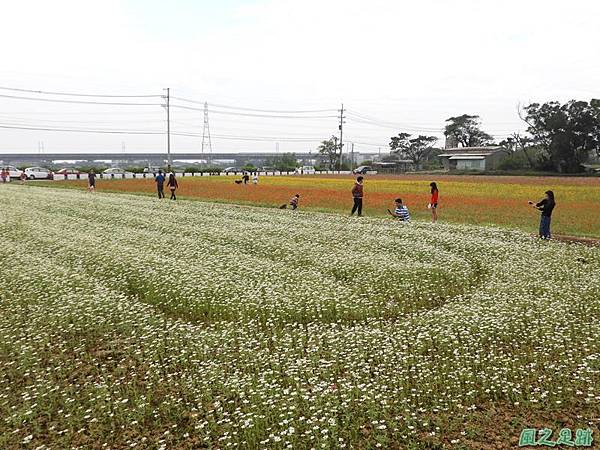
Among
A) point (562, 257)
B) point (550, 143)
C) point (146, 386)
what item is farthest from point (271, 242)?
point (550, 143)

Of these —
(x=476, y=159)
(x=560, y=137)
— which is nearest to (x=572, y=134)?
(x=560, y=137)

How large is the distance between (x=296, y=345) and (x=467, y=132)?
452 ft

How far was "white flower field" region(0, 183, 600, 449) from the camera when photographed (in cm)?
653

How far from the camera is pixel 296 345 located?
29.6ft

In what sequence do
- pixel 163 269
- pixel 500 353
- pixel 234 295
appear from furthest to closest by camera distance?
pixel 163 269, pixel 234 295, pixel 500 353

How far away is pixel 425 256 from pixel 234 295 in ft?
22.4

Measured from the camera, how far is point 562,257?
15555 millimetres

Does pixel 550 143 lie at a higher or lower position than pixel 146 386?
higher

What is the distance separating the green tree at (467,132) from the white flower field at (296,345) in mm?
126585

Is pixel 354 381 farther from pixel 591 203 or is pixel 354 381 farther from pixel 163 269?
pixel 591 203

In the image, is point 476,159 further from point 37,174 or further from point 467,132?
point 37,174

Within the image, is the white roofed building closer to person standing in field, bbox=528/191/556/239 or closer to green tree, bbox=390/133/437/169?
green tree, bbox=390/133/437/169

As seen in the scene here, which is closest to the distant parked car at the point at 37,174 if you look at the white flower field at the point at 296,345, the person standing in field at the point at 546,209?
the white flower field at the point at 296,345

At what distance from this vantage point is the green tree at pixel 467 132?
13612cm
